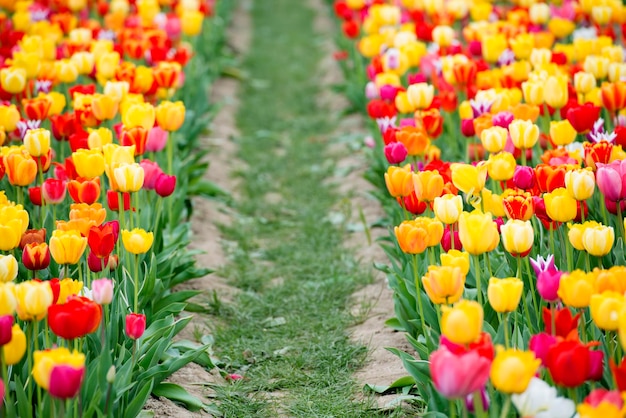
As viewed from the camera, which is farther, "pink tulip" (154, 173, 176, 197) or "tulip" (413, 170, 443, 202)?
"pink tulip" (154, 173, 176, 197)

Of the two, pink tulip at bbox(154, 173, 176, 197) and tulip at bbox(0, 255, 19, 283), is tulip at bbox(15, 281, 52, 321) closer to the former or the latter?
tulip at bbox(0, 255, 19, 283)

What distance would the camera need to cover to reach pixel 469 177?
3.13 meters

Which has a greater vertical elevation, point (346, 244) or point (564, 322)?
point (564, 322)

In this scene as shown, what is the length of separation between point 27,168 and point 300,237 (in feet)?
6.87

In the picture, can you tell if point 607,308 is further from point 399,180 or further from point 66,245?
point 66,245

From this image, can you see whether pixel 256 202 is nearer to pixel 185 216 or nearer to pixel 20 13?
pixel 185 216

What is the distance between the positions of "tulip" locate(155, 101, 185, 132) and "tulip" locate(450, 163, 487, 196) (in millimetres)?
1468

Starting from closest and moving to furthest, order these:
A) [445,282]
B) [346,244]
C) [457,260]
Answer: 1. [445,282]
2. [457,260]
3. [346,244]

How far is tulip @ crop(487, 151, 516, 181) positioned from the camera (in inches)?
127

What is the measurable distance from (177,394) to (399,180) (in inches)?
45.0

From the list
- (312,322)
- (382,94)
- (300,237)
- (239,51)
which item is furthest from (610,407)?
(239,51)

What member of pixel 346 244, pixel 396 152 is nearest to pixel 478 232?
pixel 396 152

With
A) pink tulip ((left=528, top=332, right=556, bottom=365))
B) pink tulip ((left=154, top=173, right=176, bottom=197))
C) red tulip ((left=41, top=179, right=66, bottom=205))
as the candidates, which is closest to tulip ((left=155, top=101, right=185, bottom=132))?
pink tulip ((left=154, top=173, right=176, bottom=197))

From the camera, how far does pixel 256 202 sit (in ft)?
19.0
